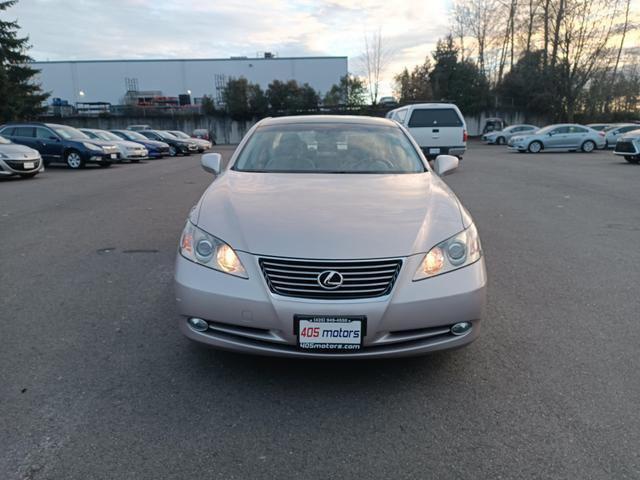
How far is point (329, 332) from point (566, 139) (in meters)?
26.7

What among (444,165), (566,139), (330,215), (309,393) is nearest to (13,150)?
(444,165)

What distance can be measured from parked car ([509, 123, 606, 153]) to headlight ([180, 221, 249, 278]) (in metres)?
26.1

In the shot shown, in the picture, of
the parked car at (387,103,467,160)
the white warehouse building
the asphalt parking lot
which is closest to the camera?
the asphalt parking lot

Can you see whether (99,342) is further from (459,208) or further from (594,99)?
(594,99)

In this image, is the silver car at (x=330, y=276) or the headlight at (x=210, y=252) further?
the headlight at (x=210, y=252)

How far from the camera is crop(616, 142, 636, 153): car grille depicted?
17609 millimetres

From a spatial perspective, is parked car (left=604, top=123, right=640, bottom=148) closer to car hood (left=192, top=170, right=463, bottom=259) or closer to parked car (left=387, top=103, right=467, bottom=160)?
parked car (left=387, top=103, right=467, bottom=160)

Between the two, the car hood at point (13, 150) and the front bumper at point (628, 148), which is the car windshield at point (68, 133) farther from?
the front bumper at point (628, 148)

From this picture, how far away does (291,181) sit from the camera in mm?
3711

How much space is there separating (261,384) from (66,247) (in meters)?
4.50

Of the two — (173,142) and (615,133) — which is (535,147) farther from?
(173,142)


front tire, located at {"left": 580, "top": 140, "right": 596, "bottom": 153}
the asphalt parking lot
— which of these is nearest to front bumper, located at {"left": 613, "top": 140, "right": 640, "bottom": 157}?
front tire, located at {"left": 580, "top": 140, "right": 596, "bottom": 153}

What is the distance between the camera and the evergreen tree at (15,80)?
3262cm

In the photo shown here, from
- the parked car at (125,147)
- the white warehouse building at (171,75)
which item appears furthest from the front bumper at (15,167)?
the white warehouse building at (171,75)
